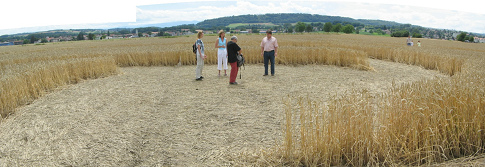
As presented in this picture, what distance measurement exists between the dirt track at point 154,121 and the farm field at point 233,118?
2 cm

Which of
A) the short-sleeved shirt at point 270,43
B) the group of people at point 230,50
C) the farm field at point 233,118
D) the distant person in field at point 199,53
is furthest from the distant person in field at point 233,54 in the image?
the short-sleeved shirt at point 270,43

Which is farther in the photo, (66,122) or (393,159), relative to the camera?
(66,122)

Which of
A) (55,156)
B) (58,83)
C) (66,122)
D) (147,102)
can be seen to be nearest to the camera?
(55,156)

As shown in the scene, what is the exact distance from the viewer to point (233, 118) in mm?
6020

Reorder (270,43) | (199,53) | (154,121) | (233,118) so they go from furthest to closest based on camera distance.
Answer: (270,43), (199,53), (233,118), (154,121)

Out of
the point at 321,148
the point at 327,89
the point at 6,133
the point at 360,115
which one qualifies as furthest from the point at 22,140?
the point at 327,89

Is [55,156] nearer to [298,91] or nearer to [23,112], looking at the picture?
[23,112]

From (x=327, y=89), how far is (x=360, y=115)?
17.2 ft

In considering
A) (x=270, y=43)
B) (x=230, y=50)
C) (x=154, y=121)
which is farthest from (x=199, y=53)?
(x=154, y=121)

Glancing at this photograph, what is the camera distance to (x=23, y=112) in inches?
252

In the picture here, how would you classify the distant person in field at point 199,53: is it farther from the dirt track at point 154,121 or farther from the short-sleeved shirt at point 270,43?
the short-sleeved shirt at point 270,43

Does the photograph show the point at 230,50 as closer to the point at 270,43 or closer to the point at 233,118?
the point at 270,43

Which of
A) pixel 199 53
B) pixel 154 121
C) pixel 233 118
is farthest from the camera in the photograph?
pixel 199 53

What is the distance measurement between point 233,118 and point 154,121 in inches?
63.1
